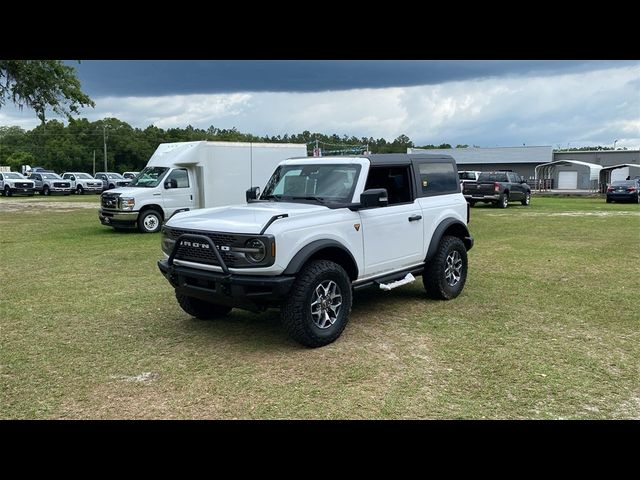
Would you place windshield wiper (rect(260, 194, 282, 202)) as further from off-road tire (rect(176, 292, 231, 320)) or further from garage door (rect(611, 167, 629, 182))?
garage door (rect(611, 167, 629, 182))

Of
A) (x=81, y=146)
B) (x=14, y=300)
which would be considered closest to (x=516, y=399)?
(x=14, y=300)

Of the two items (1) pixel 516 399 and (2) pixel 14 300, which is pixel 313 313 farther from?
(2) pixel 14 300

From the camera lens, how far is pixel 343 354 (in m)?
5.25

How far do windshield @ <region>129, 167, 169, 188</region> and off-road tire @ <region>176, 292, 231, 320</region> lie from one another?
9944mm

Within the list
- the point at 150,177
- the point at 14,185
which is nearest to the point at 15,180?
the point at 14,185

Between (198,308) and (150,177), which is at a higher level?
(150,177)

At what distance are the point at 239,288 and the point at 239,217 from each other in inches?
32.2

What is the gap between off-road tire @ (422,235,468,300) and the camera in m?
7.11

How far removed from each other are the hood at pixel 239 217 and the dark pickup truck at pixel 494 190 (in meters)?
20.8

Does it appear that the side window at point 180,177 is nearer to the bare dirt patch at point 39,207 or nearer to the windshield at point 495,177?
the bare dirt patch at point 39,207

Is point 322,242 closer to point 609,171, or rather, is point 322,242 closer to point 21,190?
point 21,190

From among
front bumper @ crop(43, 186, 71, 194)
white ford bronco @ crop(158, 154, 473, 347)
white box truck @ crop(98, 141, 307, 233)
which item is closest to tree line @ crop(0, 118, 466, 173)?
front bumper @ crop(43, 186, 71, 194)

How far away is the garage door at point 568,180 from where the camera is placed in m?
51.5

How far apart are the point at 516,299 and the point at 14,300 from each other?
270 inches
